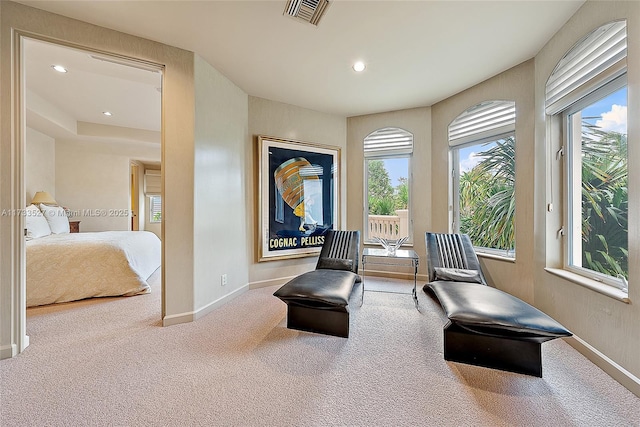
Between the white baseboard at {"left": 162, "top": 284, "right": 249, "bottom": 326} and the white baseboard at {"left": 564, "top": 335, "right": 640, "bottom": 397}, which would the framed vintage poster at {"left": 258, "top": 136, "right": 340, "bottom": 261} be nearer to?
the white baseboard at {"left": 162, "top": 284, "right": 249, "bottom": 326}

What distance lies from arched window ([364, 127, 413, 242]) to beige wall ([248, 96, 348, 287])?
416 mm

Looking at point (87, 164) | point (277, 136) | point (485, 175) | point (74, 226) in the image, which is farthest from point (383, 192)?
point (87, 164)

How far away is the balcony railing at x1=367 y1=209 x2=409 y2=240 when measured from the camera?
4059 mm

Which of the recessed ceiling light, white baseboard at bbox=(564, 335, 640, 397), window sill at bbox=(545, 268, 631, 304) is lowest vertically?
white baseboard at bbox=(564, 335, 640, 397)

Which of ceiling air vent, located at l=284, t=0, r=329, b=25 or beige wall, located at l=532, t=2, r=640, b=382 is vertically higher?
ceiling air vent, located at l=284, t=0, r=329, b=25

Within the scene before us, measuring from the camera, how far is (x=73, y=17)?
6.76 feet

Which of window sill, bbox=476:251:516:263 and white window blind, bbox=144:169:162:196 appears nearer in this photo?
window sill, bbox=476:251:516:263

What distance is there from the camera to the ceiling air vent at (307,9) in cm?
188

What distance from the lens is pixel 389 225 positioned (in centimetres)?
413

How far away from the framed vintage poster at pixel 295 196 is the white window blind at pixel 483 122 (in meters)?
1.73

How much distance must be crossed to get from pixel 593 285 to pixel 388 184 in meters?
2.66

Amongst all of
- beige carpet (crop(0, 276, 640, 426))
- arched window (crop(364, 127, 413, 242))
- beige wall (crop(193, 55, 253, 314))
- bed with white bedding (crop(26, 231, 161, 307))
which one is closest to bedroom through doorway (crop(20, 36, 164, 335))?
bed with white bedding (crop(26, 231, 161, 307))

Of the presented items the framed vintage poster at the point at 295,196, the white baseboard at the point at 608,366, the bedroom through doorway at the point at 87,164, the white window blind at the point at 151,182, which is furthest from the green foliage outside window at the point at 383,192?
the white window blind at the point at 151,182

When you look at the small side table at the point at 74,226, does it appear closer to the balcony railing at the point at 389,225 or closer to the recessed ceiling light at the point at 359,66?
the balcony railing at the point at 389,225
